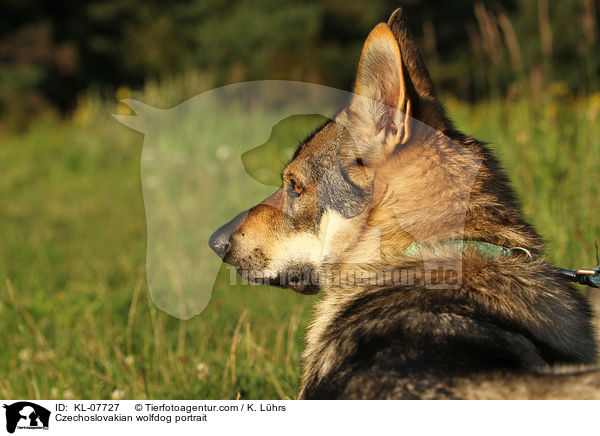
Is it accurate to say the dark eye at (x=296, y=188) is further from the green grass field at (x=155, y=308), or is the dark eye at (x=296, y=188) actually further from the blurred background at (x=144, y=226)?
the green grass field at (x=155, y=308)

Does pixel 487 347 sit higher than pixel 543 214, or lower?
lower

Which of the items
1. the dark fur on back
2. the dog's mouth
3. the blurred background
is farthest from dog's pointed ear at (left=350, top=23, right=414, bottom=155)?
the dog's mouth

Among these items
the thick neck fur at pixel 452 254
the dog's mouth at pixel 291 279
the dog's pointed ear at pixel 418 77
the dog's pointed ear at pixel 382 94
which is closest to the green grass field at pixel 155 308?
the dog's mouth at pixel 291 279

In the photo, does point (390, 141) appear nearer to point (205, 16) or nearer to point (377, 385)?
point (377, 385)

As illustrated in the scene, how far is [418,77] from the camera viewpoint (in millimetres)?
2203

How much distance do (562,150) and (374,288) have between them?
3.27 meters

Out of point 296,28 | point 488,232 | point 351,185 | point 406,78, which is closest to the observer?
point 406,78

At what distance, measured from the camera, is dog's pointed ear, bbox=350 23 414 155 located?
1.82 meters

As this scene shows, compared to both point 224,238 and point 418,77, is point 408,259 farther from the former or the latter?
point 224,238

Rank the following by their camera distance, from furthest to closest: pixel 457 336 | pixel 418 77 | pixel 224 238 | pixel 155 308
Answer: pixel 155 308, pixel 224 238, pixel 418 77, pixel 457 336

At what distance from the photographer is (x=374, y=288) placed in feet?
6.45

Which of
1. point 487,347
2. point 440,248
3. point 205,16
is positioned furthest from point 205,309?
point 205,16

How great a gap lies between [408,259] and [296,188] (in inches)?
25.6
